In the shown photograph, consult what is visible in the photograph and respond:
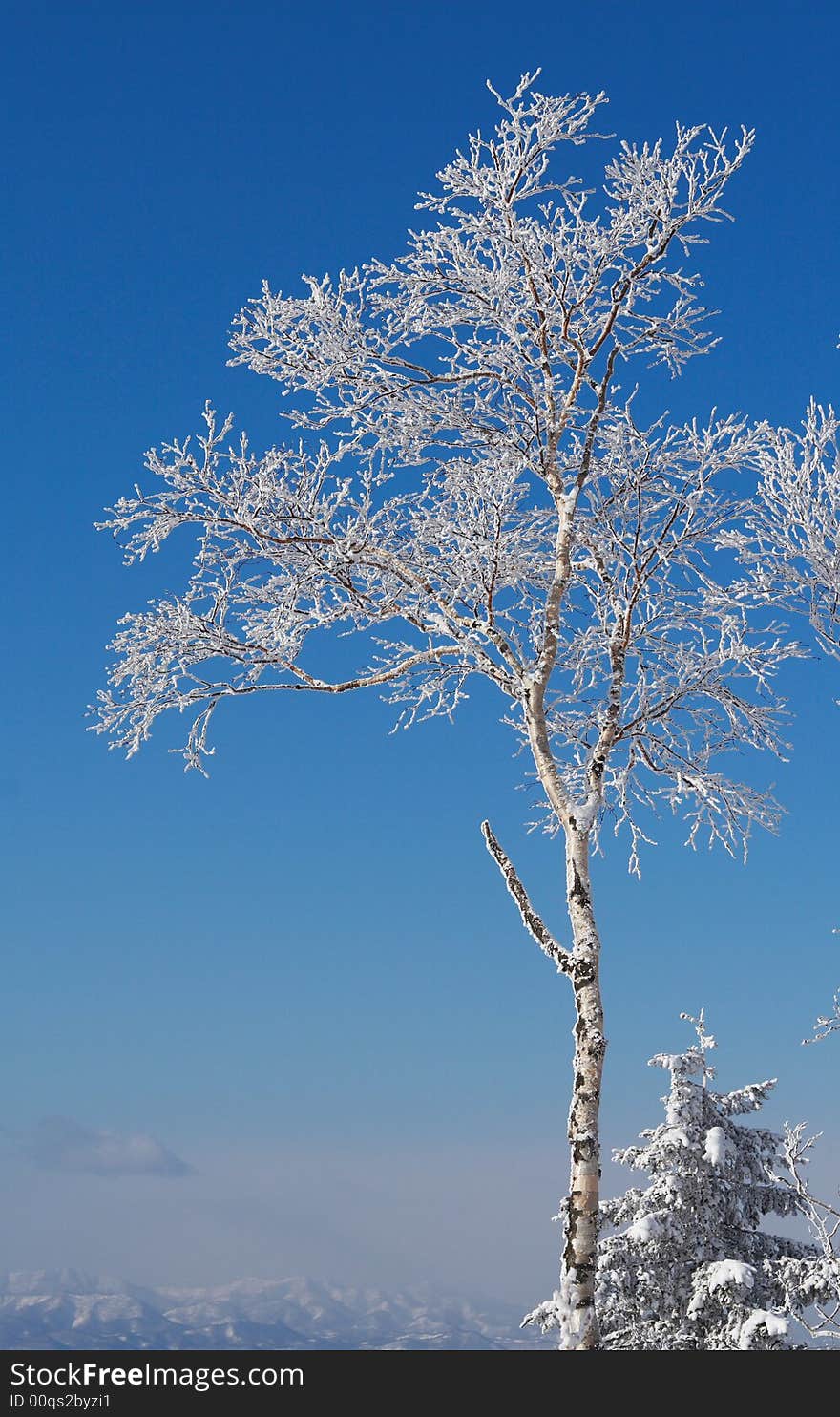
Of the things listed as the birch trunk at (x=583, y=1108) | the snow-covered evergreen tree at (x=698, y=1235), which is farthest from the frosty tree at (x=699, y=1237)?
the birch trunk at (x=583, y=1108)

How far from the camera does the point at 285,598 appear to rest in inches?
454

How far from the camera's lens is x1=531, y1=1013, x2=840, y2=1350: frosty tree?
14953 mm

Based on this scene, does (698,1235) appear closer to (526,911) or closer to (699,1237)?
(699,1237)

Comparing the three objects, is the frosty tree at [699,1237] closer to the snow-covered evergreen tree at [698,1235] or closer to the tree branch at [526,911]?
the snow-covered evergreen tree at [698,1235]

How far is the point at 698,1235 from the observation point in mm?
16344

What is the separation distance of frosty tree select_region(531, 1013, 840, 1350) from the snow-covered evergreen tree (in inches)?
0.5

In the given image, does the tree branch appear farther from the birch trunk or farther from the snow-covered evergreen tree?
the snow-covered evergreen tree

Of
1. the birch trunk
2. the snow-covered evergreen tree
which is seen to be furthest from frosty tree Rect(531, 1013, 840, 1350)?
the birch trunk

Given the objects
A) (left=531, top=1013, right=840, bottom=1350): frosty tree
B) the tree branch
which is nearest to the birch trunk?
the tree branch

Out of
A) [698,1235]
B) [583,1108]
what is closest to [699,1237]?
[698,1235]

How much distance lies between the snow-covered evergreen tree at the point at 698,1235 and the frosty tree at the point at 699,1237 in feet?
0.04

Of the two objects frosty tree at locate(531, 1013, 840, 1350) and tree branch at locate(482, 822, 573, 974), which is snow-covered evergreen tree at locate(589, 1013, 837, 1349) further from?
tree branch at locate(482, 822, 573, 974)

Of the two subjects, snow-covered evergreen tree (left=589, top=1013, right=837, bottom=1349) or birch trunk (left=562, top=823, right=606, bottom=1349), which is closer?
birch trunk (left=562, top=823, right=606, bottom=1349)
